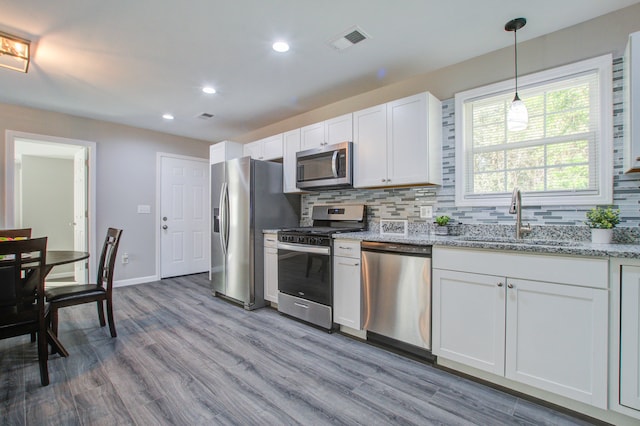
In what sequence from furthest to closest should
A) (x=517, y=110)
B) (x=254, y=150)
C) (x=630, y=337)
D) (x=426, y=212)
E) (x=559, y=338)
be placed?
(x=254, y=150) → (x=426, y=212) → (x=517, y=110) → (x=559, y=338) → (x=630, y=337)

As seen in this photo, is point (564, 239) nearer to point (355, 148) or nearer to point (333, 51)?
point (355, 148)

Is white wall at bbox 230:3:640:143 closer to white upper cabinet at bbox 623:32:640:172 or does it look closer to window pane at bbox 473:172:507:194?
white upper cabinet at bbox 623:32:640:172

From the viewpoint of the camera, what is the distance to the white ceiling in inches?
75.7

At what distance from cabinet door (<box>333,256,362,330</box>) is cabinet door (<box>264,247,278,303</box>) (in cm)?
91

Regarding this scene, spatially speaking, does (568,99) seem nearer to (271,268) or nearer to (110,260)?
(271,268)

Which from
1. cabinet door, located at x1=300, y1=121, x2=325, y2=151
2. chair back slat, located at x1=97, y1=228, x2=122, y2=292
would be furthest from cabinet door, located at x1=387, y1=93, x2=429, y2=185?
chair back slat, located at x1=97, y1=228, x2=122, y2=292

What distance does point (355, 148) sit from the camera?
296 cm

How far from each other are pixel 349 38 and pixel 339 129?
0.95 metres

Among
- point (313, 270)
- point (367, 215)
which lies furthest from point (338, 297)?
point (367, 215)

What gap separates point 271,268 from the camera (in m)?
3.38

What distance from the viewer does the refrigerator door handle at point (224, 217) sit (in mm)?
3619

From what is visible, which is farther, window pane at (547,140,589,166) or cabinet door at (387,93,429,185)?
cabinet door at (387,93,429,185)

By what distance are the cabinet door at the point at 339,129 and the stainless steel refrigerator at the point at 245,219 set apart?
839mm

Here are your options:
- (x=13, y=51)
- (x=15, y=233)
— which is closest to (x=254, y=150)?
(x=13, y=51)
